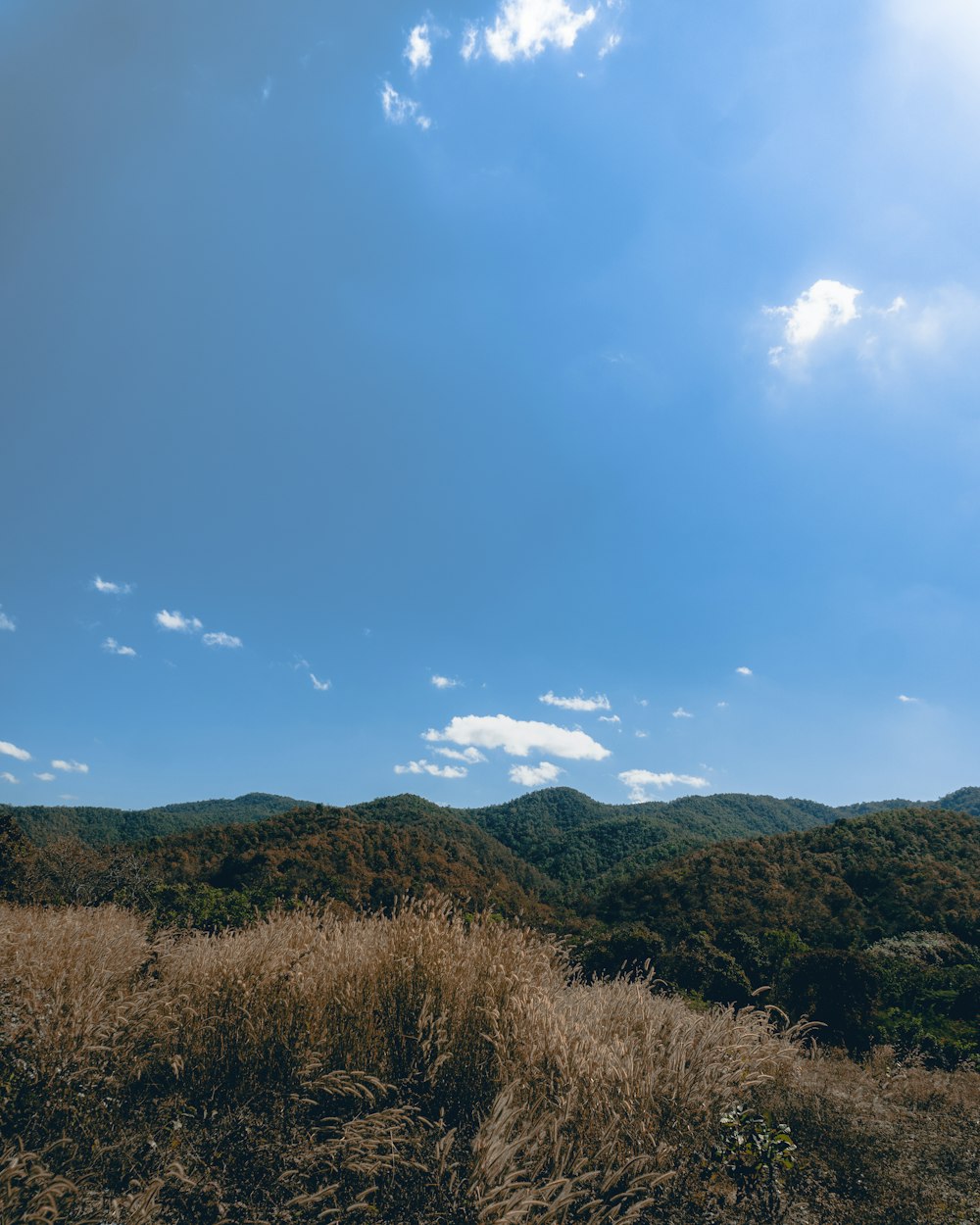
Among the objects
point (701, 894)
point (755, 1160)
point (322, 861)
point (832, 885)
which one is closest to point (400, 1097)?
point (755, 1160)

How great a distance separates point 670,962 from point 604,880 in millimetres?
62152

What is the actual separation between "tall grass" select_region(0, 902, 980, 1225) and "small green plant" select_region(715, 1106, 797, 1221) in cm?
5

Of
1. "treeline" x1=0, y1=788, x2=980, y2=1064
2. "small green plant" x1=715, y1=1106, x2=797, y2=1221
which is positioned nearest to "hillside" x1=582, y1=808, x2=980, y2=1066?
"treeline" x1=0, y1=788, x2=980, y2=1064

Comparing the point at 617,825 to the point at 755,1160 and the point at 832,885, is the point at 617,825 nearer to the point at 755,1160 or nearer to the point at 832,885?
the point at 832,885

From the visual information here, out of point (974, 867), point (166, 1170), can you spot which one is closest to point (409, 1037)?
point (166, 1170)

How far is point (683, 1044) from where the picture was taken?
4.33 meters

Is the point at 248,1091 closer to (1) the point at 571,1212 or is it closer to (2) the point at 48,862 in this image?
(1) the point at 571,1212

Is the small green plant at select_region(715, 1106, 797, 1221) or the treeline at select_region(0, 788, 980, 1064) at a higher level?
the small green plant at select_region(715, 1106, 797, 1221)

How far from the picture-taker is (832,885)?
148 feet

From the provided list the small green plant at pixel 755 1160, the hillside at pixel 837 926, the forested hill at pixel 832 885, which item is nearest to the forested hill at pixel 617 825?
the forested hill at pixel 832 885

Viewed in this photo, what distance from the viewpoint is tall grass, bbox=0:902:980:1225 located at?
3127 mm

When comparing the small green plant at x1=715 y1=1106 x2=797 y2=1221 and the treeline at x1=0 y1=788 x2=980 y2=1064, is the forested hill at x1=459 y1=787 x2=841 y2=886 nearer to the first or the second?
the treeline at x1=0 y1=788 x2=980 y2=1064

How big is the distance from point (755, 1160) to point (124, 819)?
11959 centimetres

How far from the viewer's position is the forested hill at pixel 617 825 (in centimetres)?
9675
